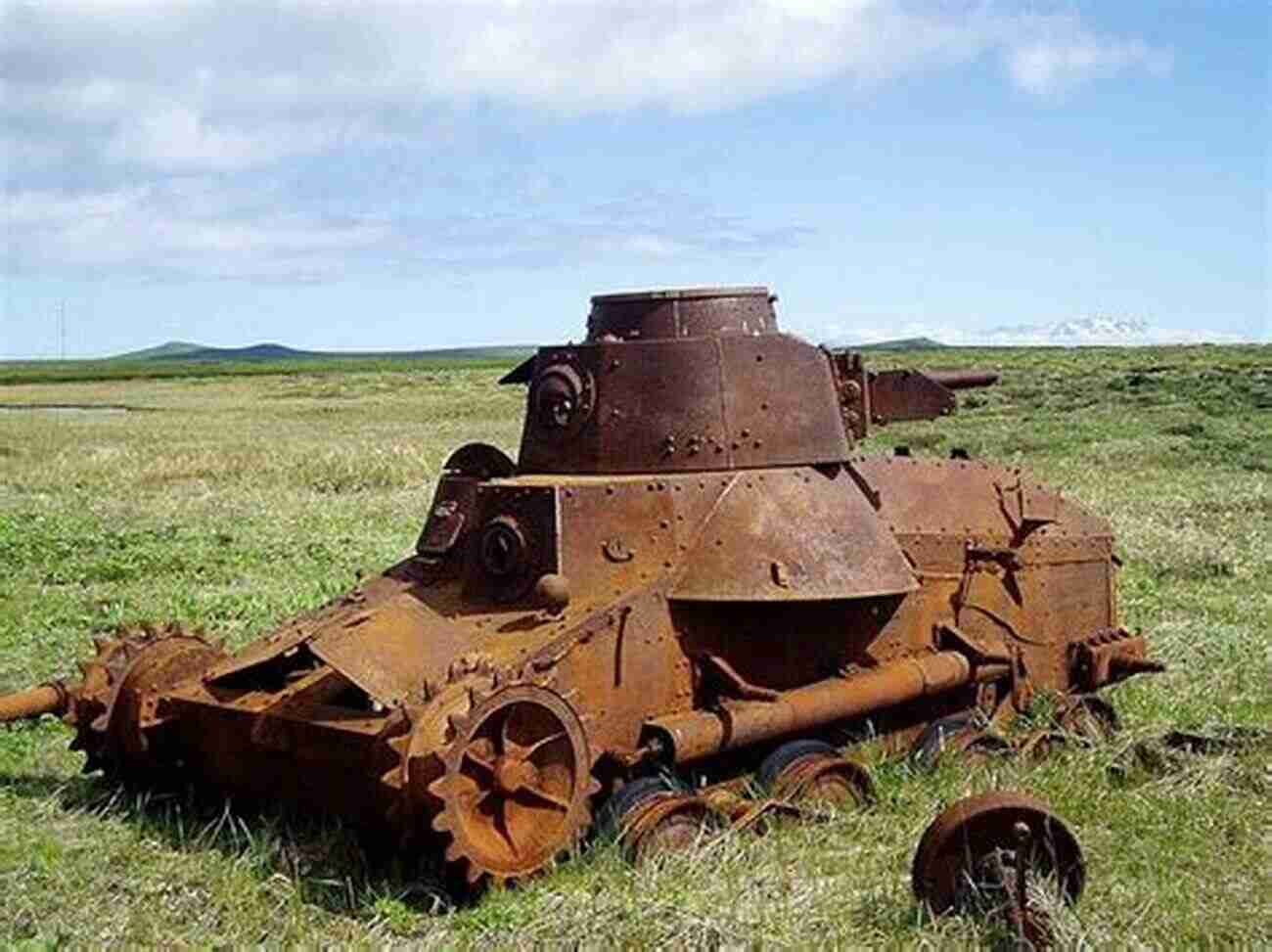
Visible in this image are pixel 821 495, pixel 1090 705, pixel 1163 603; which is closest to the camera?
pixel 821 495

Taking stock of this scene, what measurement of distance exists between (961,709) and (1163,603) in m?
5.44

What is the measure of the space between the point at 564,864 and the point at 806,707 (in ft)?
5.19

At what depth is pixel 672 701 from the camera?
8508 millimetres

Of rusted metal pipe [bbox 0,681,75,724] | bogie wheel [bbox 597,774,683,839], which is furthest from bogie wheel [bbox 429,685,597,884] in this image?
rusted metal pipe [bbox 0,681,75,724]

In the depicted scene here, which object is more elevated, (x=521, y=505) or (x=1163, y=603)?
(x=521, y=505)

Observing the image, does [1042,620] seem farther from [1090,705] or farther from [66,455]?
[66,455]

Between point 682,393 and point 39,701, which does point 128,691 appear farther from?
point 682,393

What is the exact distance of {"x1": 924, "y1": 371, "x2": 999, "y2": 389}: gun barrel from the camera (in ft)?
35.2

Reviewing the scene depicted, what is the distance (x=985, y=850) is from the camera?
6.76 metres

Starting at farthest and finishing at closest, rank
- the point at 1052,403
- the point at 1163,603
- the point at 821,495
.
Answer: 1. the point at 1052,403
2. the point at 1163,603
3. the point at 821,495

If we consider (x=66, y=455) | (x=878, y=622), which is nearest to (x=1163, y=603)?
(x=878, y=622)

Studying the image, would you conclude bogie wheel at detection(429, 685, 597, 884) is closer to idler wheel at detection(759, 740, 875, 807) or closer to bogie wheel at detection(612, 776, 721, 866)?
bogie wheel at detection(612, 776, 721, 866)

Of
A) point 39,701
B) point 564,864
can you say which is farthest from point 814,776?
point 39,701

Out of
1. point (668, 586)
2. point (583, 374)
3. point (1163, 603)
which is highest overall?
point (583, 374)
